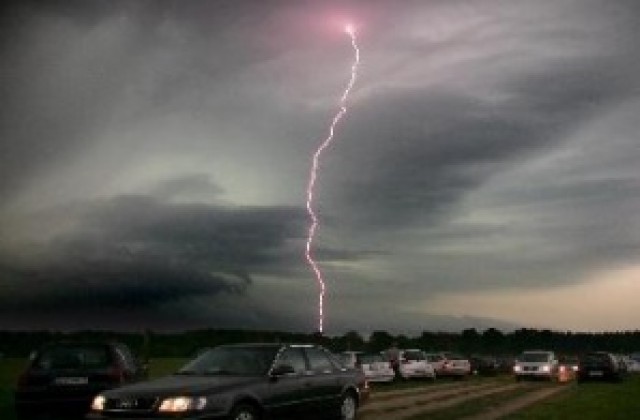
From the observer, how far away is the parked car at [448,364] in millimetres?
46875

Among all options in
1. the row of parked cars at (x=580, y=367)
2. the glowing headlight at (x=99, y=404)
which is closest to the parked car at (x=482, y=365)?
the row of parked cars at (x=580, y=367)

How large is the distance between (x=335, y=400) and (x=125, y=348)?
513 centimetres

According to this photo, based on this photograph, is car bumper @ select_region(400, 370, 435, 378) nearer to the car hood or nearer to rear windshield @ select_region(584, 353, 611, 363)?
rear windshield @ select_region(584, 353, 611, 363)

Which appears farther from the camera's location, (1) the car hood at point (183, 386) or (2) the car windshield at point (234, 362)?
(2) the car windshield at point (234, 362)

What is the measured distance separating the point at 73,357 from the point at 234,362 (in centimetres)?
481

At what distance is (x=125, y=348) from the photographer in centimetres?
1883

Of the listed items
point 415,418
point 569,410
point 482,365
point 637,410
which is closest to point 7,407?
point 415,418

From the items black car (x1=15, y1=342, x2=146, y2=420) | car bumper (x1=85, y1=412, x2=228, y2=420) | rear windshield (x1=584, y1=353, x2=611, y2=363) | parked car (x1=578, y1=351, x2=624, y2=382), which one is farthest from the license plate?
rear windshield (x1=584, y1=353, x2=611, y2=363)

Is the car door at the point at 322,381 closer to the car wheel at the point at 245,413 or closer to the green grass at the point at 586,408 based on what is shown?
the car wheel at the point at 245,413

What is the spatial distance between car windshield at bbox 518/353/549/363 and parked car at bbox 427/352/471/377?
3431mm

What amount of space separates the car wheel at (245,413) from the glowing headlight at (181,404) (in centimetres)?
63

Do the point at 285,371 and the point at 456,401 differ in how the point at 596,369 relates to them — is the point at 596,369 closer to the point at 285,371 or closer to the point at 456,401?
the point at 456,401

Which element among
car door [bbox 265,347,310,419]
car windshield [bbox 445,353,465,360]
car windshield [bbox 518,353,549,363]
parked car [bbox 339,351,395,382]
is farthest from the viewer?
car windshield [bbox 445,353,465,360]

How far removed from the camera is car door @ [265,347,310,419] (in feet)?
45.6
